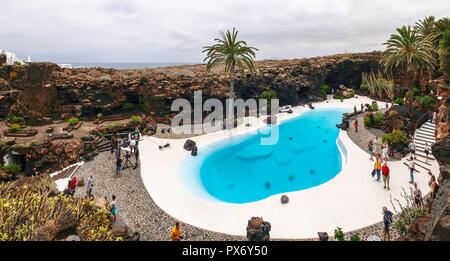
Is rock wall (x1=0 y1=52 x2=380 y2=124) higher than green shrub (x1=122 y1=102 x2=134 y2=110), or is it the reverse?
rock wall (x1=0 y1=52 x2=380 y2=124)

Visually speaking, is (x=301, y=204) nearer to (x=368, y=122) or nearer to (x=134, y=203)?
(x=134, y=203)

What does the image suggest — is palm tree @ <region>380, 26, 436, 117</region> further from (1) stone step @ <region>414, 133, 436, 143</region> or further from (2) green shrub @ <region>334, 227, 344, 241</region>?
(2) green shrub @ <region>334, 227, 344, 241</region>

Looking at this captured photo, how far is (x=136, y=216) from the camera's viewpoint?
1269 centimetres

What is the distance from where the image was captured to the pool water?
55.7 ft

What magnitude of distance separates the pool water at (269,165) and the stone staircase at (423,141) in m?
6.00

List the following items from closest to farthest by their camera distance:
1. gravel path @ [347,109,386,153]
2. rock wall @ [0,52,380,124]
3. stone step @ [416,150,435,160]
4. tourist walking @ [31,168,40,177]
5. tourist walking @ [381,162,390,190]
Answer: tourist walking @ [381,162,390,190]
tourist walking @ [31,168,40,177]
stone step @ [416,150,435,160]
gravel path @ [347,109,386,153]
rock wall @ [0,52,380,124]

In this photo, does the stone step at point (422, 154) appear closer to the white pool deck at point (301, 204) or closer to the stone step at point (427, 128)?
the white pool deck at point (301, 204)

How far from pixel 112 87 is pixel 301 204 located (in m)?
30.7

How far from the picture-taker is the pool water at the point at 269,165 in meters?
17.0

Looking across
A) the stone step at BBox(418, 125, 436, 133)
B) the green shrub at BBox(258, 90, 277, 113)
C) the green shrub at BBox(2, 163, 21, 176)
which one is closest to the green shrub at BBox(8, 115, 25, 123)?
the green shrub at BBox(2, 163, 21, 176)

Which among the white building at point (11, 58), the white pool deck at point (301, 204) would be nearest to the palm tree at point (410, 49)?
the white pool deck at point (301, 204)

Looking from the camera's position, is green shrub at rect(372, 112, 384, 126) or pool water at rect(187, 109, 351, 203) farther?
green shrub at rect(372, 112, 384, 126)

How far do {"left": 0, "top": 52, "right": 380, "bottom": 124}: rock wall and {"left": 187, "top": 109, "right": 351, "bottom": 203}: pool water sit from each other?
11.9 metres

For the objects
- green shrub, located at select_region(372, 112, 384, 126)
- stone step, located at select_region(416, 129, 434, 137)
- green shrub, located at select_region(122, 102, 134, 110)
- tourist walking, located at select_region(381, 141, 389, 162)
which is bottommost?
tourist walking, located at select_region(381, 141, 389, 162)
